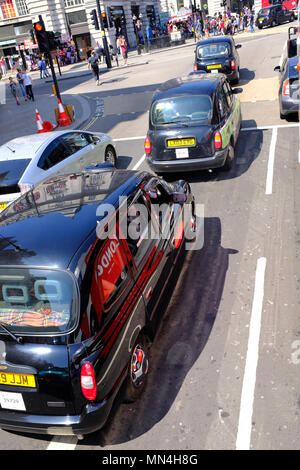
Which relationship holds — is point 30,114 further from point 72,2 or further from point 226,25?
point 72,2

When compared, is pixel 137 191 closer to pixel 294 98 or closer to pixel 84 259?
pixel 84 259

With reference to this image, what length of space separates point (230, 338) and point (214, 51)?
16010 mm

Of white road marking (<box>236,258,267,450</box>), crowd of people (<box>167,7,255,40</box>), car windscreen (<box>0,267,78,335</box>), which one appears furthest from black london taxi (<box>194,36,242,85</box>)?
crowd of people (<box>167,7,255,40</box>)

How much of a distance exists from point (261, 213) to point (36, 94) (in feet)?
78.6

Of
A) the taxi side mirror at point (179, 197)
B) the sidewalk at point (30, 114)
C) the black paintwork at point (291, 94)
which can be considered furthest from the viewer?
the sidewalk at point (30, 114)

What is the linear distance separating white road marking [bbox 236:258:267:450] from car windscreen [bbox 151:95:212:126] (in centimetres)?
397

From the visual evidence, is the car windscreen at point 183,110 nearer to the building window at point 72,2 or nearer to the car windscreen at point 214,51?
the car windscreen at point 214,51

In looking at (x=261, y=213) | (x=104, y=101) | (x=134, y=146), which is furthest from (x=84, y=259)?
(x=104, y=101)

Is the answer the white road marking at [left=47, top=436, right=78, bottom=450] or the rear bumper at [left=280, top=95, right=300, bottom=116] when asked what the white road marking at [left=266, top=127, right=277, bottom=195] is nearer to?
the rear bumper at [left=280, top=95, right=300, bottom=116]

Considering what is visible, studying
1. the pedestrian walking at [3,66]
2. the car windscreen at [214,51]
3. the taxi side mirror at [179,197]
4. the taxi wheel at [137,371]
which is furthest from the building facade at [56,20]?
the taxi wheel at [137,371]

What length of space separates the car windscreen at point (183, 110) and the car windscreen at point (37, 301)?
5966 mm

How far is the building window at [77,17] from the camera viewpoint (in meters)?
44.8

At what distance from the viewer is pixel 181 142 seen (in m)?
8.52

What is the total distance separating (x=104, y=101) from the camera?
66.1ft
